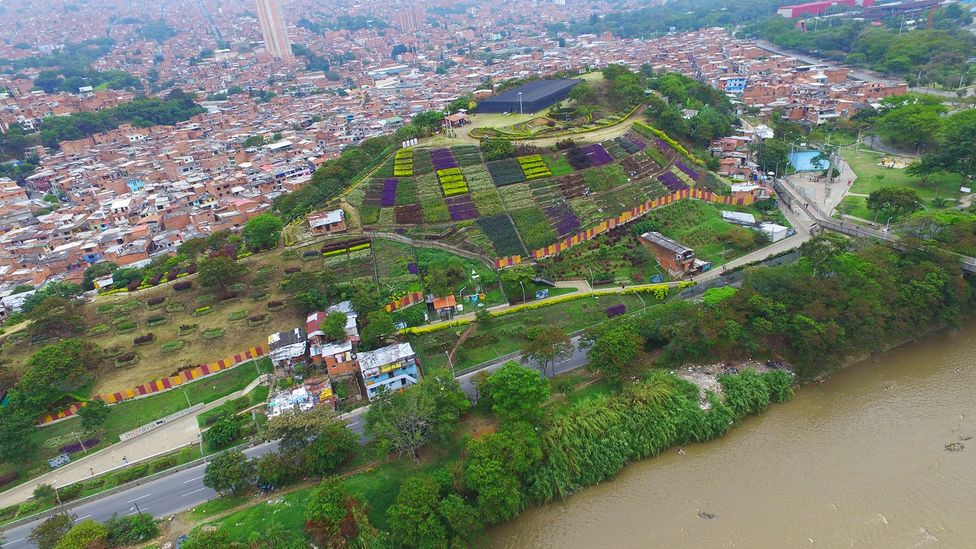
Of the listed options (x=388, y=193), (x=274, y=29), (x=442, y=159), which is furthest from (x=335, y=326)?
(x=274, y=29)

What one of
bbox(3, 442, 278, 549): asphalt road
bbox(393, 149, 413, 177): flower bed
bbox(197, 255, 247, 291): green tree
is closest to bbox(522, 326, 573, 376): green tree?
bbox(3, 442, 278, 549): asphalt road

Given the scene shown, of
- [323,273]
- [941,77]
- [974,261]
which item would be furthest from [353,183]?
[941,77]

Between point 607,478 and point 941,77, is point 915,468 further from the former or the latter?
point 941,77

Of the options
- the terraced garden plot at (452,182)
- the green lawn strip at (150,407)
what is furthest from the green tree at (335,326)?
the terraced garden plot at (452,182)

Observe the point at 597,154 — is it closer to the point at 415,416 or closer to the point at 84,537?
the point at 415,416

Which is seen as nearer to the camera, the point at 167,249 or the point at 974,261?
the point at 974,261
